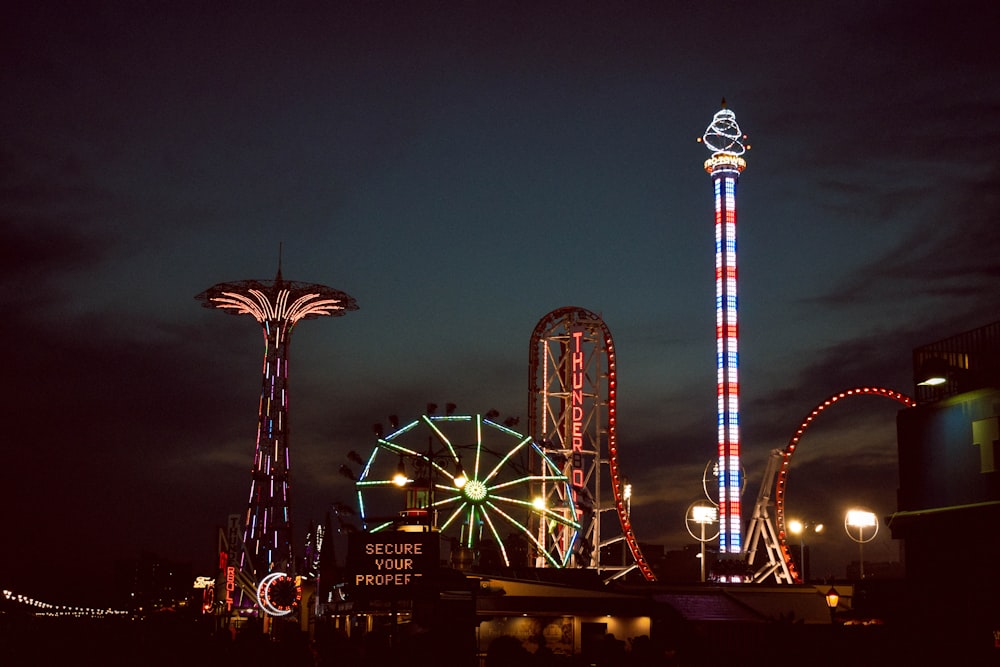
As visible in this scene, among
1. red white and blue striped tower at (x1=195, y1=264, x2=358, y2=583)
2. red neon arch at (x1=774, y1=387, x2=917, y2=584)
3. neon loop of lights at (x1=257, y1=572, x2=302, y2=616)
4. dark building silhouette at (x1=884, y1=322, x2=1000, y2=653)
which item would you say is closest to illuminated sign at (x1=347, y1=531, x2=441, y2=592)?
dark building silhouette at (x1=884, y1=322, x2=1000, y2=653)

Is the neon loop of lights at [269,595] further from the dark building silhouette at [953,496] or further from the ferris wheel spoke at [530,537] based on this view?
the dark building silhouette at [953,496]

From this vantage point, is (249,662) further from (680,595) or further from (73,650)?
(680,595)

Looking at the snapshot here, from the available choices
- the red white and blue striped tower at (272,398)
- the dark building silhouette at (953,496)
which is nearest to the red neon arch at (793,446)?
the dark building silhouette at (953,496)

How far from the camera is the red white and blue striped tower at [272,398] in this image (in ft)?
270

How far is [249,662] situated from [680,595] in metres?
33.0

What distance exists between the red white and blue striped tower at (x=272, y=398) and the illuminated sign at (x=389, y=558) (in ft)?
198

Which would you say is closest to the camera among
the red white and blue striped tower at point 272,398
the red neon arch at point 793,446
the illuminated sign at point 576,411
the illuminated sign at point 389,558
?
the illuminated sign at point 389,558

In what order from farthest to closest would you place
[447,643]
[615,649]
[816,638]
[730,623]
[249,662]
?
[730,623] < [816,638] < [249,662] < [447,643] < [615,649]

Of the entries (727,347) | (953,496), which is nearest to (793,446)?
(727,347)

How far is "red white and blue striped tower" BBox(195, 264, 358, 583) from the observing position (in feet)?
270

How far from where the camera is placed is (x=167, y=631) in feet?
98.3

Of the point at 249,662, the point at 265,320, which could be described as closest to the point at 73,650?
the point at 249,662

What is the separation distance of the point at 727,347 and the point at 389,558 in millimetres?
39675

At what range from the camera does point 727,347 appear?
6003 centimetres
